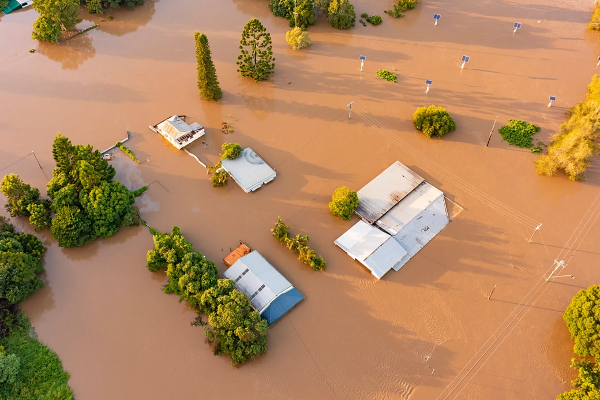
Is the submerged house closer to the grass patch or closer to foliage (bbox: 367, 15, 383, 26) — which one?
the grass patch

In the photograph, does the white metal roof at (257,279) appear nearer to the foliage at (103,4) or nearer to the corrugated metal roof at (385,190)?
the corrugated metal roof at (385,190)

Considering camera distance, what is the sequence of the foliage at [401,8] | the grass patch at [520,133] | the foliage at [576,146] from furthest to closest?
1. the foliage at [401,8]
2. the grass patch at [520,133]
3. the foliage at [576,146]

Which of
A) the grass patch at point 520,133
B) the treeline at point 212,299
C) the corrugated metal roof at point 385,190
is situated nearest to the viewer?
the treeline at point 212,299

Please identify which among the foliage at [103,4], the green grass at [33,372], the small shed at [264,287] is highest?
the foliage at [103,4]

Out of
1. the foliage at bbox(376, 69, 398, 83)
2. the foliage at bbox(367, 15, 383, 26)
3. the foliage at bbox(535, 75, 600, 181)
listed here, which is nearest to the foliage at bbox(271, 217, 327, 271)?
the foliage at bbox(376, 69, 398, 83)

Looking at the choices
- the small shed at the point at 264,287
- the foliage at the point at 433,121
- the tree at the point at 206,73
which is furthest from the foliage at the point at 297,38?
the small shed at the point at 264,287

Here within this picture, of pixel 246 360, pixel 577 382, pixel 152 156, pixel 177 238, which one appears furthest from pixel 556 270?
pixel 152 156
